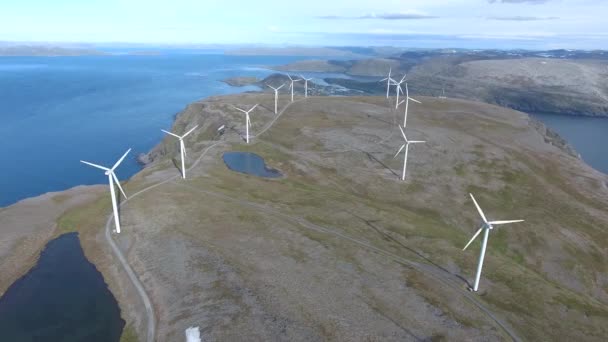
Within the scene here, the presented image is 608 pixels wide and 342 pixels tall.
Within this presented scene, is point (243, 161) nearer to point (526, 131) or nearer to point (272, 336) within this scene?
point (272, 336)

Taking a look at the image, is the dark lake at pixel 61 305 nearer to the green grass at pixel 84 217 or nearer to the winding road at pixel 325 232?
the winding road at pixel 325 232

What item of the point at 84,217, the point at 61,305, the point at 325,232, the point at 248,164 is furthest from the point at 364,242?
the point at 84,217

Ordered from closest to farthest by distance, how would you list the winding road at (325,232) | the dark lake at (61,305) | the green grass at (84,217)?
the dark lake at (61,305), the winding road at (325,232), the green grass at (84,217)

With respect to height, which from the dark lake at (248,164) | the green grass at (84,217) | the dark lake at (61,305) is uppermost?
the dark lake at (248,164)

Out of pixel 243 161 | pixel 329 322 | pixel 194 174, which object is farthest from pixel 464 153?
pixel 329 322

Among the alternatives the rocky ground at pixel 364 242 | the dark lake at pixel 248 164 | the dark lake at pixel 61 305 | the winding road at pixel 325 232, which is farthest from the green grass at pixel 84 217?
the dark lake at pixel 248 164

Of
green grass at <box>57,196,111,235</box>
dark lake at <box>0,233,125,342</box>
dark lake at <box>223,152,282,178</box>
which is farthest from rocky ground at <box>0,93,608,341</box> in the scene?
dark lake at <box>223,152,282,178</box>
